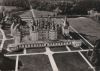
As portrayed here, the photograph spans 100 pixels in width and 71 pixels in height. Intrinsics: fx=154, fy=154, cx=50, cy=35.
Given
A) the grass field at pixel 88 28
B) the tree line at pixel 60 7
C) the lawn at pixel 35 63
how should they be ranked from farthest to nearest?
the tree line at pixel 60 7
the grass field at pixel 88 28
the lawn at pixel 35 63

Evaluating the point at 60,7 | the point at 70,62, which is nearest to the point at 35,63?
the point at 70,62

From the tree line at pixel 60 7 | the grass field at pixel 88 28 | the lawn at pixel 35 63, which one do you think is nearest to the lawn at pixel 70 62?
the lawn at pixel 35 63

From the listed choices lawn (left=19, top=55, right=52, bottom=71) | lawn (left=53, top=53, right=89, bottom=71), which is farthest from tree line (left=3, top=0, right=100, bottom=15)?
lawn (left=19, top=55, right=52, bottom=71)

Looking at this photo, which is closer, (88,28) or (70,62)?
(70,62)

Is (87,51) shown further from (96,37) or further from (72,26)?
(72,26)

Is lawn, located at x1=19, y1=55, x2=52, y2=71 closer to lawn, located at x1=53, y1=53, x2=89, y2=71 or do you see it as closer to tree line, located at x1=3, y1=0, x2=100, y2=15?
lawn, located at x1=53, y1=53, x2=89, y2=71

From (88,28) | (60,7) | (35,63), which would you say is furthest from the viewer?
(60,7)

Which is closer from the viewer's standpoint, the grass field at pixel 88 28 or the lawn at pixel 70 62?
the lawn at pixel 70 62

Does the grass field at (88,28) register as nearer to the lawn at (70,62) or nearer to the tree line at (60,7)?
the lawn at (70,62)

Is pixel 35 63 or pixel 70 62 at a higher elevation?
pixel 35 63

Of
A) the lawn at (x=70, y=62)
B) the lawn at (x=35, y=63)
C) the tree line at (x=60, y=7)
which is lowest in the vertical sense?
the lawn at (x=70, y=62)

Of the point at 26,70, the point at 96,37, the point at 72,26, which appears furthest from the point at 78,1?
the point at 26,70

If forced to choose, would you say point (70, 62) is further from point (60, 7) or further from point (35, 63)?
point (60, 7)
